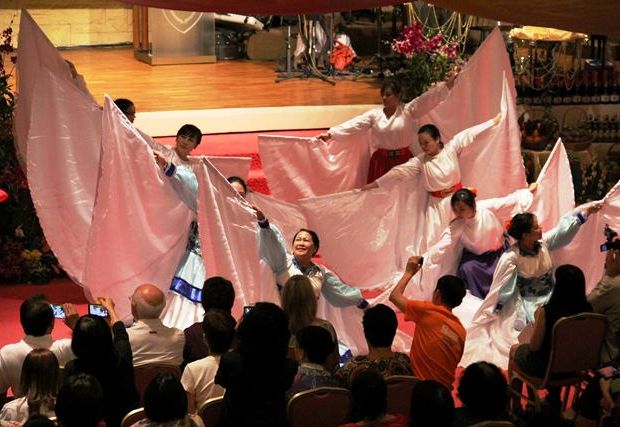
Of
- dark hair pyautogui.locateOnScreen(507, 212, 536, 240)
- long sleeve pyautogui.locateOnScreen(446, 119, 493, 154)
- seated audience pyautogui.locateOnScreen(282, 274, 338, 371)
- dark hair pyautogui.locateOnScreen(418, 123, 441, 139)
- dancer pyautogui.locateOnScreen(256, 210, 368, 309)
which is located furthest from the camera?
long sleeve pyautogui.locateOnScreen(446, 119, 493, 154)

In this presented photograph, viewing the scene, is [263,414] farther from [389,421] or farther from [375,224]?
[375,224]

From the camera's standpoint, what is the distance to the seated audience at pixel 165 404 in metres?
3.84

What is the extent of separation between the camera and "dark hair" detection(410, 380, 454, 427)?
3820mm

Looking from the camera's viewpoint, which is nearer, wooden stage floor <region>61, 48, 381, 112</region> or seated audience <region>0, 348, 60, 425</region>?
seated audience <region>0, 348, 60, 425</region>

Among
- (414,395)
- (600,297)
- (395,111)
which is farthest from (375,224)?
(414,395)

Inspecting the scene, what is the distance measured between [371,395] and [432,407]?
28 cm

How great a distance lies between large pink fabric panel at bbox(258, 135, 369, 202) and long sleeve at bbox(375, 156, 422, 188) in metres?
0.60

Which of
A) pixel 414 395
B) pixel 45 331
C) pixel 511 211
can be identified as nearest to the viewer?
pixel 414 395

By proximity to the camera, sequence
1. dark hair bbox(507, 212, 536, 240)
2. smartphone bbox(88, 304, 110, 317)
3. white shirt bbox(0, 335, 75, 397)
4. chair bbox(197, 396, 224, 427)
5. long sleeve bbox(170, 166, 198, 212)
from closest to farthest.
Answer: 1. chair bbox(197, 396, 224, 427)
2. white shirt bbox(0, 335, 75, 397)
3. smartphone bbox(88, 304, 110, 317)
4. dark hair bbox(507, 212, 536, 240)
5. long sleeve bbox(170, 166, 198, 212)

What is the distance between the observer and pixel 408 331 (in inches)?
282

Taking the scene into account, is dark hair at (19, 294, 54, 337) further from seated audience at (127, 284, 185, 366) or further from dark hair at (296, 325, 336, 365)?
dark hair at (296, 325, 336, 365)

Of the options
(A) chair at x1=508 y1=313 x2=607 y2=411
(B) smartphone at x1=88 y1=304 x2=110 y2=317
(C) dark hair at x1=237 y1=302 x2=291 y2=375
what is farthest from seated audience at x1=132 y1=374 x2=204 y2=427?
(A) chair at x1=508 y1=313 x2=607 y2=411

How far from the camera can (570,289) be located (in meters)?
5.41

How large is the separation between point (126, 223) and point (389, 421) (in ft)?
10.4
